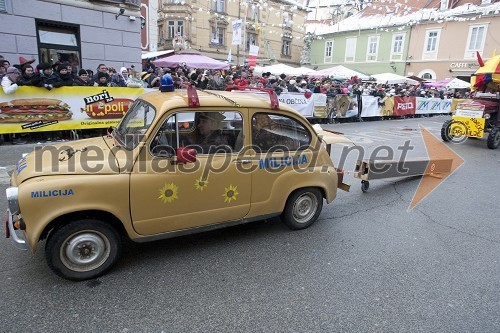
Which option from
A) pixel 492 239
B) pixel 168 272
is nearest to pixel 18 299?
pixel 168 272

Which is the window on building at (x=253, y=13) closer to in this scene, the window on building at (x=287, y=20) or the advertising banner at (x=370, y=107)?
the window on building at (x=287, y=20)

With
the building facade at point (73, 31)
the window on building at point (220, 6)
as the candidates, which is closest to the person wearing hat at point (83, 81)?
the building facade at point (73, 31)

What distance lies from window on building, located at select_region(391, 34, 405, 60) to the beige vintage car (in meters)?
37.8

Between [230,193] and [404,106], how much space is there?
59.5 ft

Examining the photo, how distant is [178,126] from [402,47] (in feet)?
128

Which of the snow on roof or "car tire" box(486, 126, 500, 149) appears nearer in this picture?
"car tire" box(486, 126, 500, 149)

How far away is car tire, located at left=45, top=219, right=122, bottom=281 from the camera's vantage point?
9.78 feet

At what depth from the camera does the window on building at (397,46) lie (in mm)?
36500

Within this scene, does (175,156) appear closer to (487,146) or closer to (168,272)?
(168,272)

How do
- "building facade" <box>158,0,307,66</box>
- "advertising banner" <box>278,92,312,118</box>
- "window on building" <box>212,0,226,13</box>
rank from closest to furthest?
"advertising banner" <box>278,92,312,118</box> → "building facade" <box>158,0,307,66</box> → "window on building" <box>212,0,226,13</box>

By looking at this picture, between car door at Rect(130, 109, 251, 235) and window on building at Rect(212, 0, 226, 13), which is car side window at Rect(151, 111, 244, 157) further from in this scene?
window on building at Rect(212, 0, 226, 13)

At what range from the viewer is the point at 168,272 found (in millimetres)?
3346

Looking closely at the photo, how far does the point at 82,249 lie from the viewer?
3104mm

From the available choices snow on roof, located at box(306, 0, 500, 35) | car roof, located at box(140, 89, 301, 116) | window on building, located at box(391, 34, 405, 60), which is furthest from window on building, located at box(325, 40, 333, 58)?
car roof, located at box(140, 89, 301, 116)
